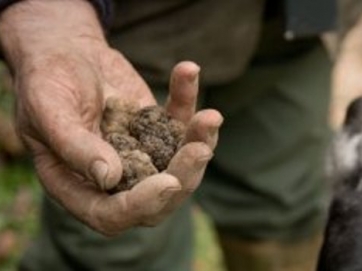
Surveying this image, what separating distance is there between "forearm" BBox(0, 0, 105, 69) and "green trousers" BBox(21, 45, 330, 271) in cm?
71

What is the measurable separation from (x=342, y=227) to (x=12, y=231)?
1.91m

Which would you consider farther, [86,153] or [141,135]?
[141,135]

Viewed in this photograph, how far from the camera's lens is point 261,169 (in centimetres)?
284

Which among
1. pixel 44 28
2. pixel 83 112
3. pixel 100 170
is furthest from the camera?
pixel 44 28

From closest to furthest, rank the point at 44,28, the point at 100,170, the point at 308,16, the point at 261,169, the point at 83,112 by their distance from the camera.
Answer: the point at 100,170, the point at 83,112, the point at 44,28, the point at 308,16, the point at 261,169

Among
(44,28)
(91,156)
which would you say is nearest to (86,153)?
(91,156)

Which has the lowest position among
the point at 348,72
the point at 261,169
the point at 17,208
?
the point at 17,208

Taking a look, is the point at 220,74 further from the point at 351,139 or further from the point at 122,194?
the point at 122,194

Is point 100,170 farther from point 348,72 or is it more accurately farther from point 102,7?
point 348,72

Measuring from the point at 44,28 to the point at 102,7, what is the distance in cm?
14

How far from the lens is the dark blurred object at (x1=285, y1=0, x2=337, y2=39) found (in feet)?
7.55

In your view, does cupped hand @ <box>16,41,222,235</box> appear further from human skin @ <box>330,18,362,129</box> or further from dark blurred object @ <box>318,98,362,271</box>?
human skin @ <box>330,18,362,129</box>

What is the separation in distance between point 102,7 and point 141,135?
0.32 meters

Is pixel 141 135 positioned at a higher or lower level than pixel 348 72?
higher
